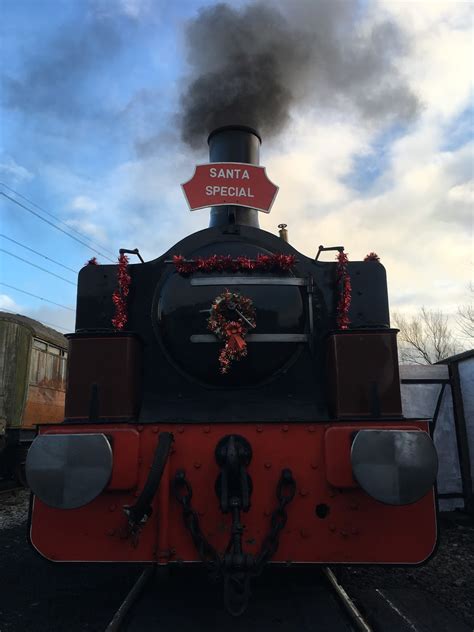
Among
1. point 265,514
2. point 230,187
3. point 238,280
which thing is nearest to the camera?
point 265,514

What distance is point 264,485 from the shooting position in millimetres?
3004

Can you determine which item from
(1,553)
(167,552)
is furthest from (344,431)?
(1,553)

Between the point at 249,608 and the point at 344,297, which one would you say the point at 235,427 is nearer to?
the point at 249,608

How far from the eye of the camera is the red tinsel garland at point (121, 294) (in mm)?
3689

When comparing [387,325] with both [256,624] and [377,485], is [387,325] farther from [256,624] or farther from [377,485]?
[256,624]

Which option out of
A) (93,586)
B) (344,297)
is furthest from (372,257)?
(93,586)

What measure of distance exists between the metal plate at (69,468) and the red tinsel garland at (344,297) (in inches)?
71.3

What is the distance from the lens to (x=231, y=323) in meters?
3.45

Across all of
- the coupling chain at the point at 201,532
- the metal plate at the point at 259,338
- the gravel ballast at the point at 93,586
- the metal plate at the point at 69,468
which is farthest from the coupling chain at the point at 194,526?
the metal plate at the point at 259,338

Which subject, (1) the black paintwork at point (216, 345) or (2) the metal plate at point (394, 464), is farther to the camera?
(1) the black paintwork at point (216, 345)

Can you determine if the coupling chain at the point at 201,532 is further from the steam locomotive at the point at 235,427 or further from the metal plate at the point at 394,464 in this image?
the metal plate at the point at 394,464

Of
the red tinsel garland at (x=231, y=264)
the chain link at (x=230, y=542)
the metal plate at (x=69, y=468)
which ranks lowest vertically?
the chain link at (x=230, y=542)

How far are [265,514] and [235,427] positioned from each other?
20.4 inches

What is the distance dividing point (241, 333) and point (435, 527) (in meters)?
1.63
